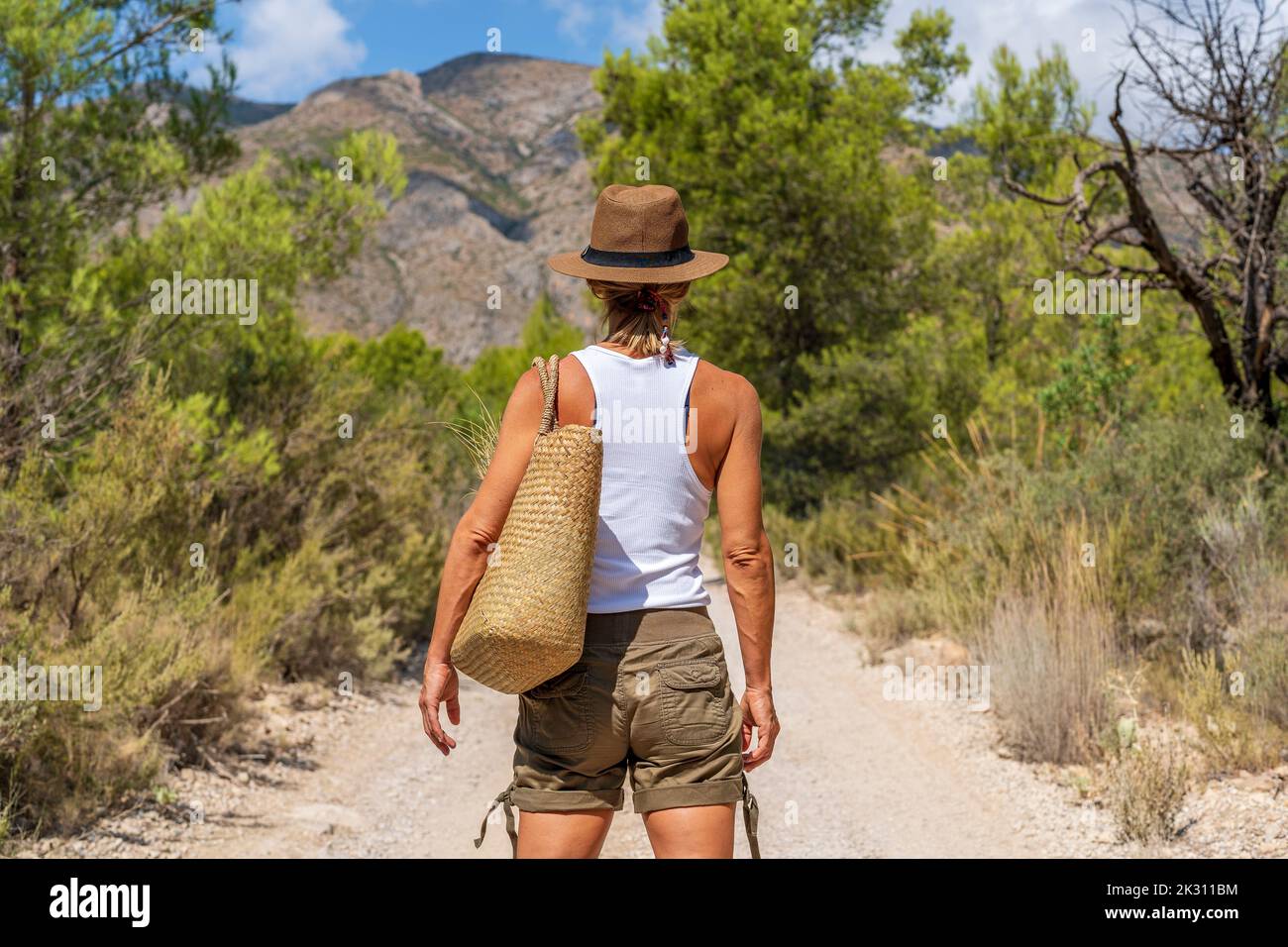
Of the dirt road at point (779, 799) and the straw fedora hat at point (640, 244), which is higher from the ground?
the straw fedora hat at point (640, 244)

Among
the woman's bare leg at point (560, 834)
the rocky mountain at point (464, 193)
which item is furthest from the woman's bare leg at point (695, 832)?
the rocky mountain at point (464, 193)

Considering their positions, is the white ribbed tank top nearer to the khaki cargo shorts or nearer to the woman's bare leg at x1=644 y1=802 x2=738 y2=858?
the khaki cargo shorts

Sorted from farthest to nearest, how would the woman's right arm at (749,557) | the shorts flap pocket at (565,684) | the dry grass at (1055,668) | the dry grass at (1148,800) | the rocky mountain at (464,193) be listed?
the rocky mountain at (464,193) < the dry grass at (1055,668) < the dry grass at (1148,800) < the woman's right arm at (749,557) < the shorts flap pocket at (565,684)

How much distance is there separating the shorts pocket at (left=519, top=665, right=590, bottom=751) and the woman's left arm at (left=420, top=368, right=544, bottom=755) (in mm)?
199

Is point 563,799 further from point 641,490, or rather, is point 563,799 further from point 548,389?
point 548,389

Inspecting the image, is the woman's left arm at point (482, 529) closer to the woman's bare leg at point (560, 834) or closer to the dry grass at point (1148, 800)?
the woman's bare leg at point (560, 834)

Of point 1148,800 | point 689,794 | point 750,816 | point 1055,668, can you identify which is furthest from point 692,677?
point 1055,668

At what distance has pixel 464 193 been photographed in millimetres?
101938

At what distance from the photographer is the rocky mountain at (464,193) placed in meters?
84.9

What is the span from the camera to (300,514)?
923cm

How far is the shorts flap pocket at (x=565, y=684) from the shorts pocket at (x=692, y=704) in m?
0.17

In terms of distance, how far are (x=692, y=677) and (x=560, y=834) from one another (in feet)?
1.42

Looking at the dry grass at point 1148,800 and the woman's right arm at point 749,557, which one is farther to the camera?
the dry grass at point 1148,800
